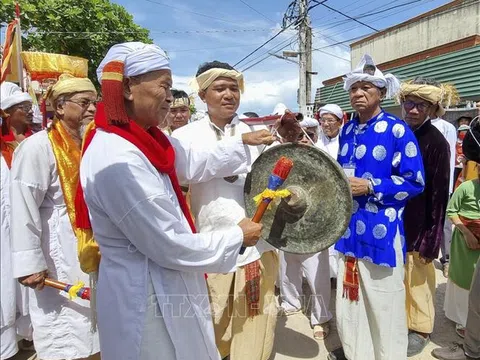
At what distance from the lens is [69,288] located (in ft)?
7.83

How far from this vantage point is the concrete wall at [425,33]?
15875 mm

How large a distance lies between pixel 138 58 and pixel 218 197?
1.22 m

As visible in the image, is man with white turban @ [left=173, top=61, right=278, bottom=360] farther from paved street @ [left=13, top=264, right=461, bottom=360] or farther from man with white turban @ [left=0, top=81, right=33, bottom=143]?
man with white turban @ [left=0, top=81, right=33, bottom=143]

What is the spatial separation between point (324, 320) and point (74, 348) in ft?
7.82

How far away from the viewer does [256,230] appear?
1.92 meters

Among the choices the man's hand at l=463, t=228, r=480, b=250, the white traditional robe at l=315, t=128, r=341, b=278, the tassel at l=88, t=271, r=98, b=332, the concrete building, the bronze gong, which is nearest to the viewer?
the bronze gong

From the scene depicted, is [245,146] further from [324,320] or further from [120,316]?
[324,320]

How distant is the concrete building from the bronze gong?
29.7ft

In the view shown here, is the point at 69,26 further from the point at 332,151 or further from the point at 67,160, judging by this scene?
the point at 67,160

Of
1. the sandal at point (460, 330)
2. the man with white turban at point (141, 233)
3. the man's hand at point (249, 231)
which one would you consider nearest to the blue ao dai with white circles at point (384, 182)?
the man's hand at point (249, 231)

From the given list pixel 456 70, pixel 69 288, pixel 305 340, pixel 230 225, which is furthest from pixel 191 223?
pixel 456 70

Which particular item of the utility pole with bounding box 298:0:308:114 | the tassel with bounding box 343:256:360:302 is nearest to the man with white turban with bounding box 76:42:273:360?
the tassel with bounding box 343:256:360:302

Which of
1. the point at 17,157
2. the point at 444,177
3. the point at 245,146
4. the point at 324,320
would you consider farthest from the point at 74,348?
the point at 444,177

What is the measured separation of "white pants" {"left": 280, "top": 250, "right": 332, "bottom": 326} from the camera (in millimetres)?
3906
